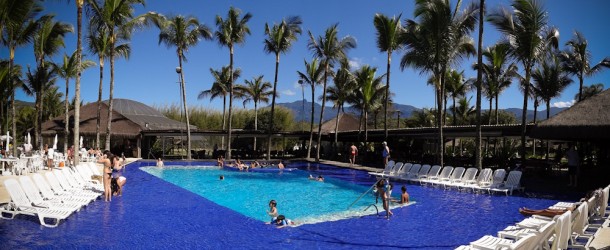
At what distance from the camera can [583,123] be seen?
1470 cm

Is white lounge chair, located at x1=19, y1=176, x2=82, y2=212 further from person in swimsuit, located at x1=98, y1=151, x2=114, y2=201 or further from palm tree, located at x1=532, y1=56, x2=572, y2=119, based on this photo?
palm tree, located at x1=532, y1=56, x2=572, y2=119

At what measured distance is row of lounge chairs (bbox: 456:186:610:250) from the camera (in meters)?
5.17

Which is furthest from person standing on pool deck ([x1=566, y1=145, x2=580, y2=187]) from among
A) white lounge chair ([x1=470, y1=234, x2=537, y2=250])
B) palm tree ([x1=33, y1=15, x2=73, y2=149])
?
palm tree ([x1=33, y1=15, x2=73, y2=149])

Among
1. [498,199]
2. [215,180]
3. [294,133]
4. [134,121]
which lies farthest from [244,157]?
[498,199]

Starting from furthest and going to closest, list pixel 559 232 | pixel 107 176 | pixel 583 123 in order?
1. pixel 583 123
2. pixel 107 176
3. pixel 559 232

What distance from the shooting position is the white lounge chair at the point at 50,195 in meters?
9.69

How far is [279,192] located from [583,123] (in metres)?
11.4

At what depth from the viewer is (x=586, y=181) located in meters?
16.5

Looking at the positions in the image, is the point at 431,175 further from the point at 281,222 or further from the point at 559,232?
the point at 559,232

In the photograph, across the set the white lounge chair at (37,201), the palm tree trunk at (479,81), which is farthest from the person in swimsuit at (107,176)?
the palm tree trunk at (479,81)

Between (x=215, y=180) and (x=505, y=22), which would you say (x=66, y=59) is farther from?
(x=505, y=22)

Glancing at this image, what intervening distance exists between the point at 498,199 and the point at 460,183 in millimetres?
2481

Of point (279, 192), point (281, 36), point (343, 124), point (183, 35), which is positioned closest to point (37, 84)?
point (183, 35)

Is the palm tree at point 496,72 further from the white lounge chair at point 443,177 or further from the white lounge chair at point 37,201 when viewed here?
the white lounge chair at point 37,201
